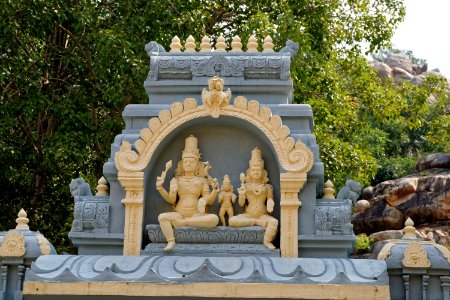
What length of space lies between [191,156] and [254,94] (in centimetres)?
122

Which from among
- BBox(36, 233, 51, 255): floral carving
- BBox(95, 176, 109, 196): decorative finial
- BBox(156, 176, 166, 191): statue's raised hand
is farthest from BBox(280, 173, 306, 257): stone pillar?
BBox(36, 233, 51, 255): floral carving

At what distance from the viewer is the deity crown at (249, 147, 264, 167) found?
418 inches

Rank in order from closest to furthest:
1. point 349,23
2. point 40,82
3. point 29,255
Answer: point 29,255 < point 40,82 < point 349,23

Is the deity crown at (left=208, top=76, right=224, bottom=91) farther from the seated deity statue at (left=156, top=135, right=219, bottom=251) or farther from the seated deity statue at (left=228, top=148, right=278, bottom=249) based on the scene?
the seated deity statue at (left=228, top=148, right=278, bottom=249)

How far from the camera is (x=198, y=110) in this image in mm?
10609

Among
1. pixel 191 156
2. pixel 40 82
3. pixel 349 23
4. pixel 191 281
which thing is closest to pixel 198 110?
pixel 191 156

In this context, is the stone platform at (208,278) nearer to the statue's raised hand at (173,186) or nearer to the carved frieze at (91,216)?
the carved frieze at (91,216)

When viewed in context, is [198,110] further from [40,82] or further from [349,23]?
[349,23]

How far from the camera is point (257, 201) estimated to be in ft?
34.4

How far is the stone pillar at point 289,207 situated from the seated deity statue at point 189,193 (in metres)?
0.83

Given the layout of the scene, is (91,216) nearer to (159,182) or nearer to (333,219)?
(159,182)

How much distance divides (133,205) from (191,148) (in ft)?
3.40

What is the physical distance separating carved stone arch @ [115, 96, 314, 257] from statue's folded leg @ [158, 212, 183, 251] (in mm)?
277

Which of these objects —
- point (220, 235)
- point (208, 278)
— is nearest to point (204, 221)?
point (220, 235)
